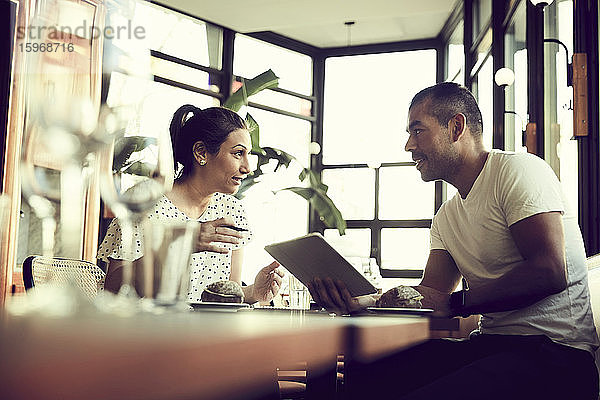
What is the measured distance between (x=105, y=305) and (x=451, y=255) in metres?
1.55

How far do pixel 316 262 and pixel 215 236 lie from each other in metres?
0.68

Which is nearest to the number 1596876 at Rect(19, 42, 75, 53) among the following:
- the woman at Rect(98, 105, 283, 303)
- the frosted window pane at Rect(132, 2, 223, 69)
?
the woman at Rect(98, 105, 283, 303)

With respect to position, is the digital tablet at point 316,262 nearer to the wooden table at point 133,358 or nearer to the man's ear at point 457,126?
the man's ear at point 457,126

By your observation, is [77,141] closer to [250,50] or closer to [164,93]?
[164,93]

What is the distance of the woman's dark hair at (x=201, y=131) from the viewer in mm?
2307

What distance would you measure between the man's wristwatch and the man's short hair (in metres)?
0.59

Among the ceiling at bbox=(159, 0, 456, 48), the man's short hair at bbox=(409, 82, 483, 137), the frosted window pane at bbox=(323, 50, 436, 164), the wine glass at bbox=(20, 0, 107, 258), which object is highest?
the ceiling at bbox=(159, 0, 456, 48)

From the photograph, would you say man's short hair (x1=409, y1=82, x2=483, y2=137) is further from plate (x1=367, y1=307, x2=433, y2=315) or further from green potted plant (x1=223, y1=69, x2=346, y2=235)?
green potted plant (x1=223, y1=69, x2=346, y2=235)

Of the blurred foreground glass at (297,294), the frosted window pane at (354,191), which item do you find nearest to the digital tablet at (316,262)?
the blurred foreground glass at (297,294)

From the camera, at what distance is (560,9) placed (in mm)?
3586

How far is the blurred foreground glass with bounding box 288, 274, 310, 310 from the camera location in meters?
1.75

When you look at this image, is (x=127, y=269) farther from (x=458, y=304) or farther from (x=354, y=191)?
(x=354, y=191)

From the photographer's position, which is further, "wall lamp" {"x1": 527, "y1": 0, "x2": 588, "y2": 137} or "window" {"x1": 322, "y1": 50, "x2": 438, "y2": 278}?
"window" {"x1": 322, "y1": 50, "x2": 438, "y2": 278}

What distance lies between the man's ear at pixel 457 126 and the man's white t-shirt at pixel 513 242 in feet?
0.49
